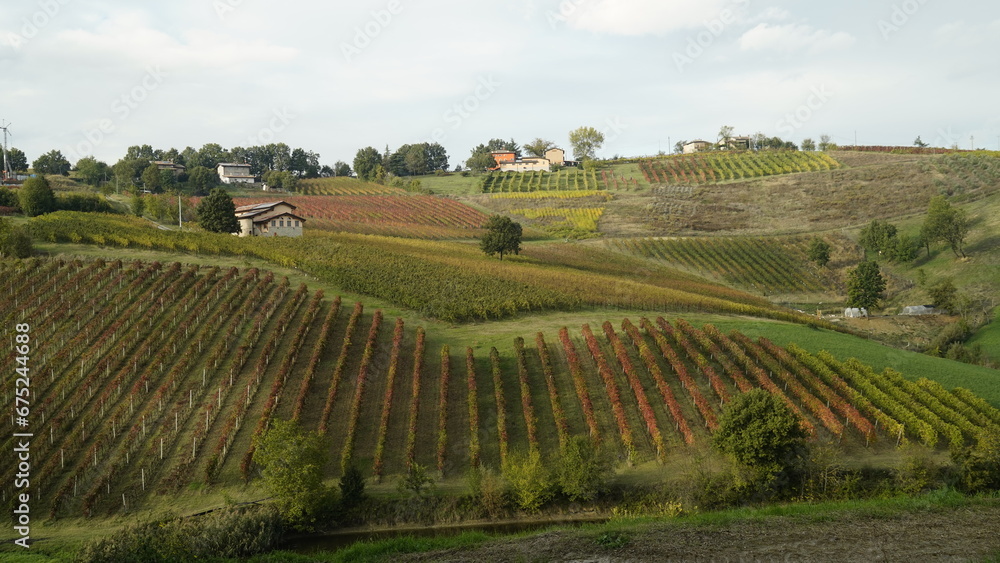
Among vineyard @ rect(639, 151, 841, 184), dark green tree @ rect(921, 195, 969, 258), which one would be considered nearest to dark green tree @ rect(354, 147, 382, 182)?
vineyard @ rect(639, 151, 841, 184)

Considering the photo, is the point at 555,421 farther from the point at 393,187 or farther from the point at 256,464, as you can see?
the point at 393,187

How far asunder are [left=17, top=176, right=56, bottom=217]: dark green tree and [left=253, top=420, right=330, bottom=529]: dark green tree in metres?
58.2

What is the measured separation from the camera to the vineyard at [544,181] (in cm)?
13475

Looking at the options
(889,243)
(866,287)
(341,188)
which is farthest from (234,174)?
(866,287)

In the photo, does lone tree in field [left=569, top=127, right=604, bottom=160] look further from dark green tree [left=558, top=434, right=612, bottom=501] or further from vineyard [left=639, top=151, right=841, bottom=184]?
dark green tree [left=558, top=434, right=612, bottom=501]

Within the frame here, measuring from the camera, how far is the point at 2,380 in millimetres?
32938

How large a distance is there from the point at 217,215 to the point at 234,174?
2939 inches

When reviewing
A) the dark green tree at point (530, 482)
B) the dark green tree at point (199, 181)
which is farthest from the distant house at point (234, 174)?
the dark green tree at point (530, 482)

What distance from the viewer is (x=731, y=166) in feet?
468

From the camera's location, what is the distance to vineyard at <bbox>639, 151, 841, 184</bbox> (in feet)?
436

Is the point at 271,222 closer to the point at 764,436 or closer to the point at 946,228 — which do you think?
the point at 764,436

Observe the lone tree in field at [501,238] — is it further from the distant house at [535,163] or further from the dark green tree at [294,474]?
the distant house at [535,163]

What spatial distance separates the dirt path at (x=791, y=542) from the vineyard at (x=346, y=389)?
9.91 m

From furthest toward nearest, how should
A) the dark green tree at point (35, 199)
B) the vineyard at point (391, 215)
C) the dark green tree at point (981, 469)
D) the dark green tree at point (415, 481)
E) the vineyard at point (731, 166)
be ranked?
the vineyard at point (731, 166) → the vineyard at point (391, 215) → the dark green tree at point (35, 199) → the dark green tree at point (415, 481) → the dark green tree at point (981, 469)
